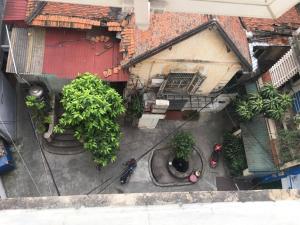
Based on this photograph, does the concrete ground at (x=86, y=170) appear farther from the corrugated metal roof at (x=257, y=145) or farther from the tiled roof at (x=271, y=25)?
the tiled roof at (x=271, y=25)

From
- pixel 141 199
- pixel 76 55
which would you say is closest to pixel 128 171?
pixel 76 55

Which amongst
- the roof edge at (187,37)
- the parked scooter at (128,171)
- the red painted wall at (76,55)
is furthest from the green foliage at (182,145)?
the roof edge at (187,37)

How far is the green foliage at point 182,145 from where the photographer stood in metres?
16.3

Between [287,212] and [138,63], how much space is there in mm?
8590

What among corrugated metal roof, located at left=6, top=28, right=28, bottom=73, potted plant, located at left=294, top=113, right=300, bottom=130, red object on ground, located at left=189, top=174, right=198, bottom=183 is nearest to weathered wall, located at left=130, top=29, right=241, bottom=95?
potted plant, located at left=294, top=113, right=300, bottom=130

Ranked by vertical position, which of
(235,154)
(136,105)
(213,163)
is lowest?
(213,163)

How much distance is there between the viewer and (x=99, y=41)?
14.6 meters

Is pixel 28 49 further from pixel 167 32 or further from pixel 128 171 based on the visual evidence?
pixel 128 171

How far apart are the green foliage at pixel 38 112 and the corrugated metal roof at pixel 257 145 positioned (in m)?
8.66

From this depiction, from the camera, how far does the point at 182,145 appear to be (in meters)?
16.3

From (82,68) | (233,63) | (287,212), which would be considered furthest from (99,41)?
(287,212)

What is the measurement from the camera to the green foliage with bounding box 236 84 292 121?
14781 millimetres

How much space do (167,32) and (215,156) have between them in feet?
24.8

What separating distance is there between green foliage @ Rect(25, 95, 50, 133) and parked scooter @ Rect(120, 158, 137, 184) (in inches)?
160
